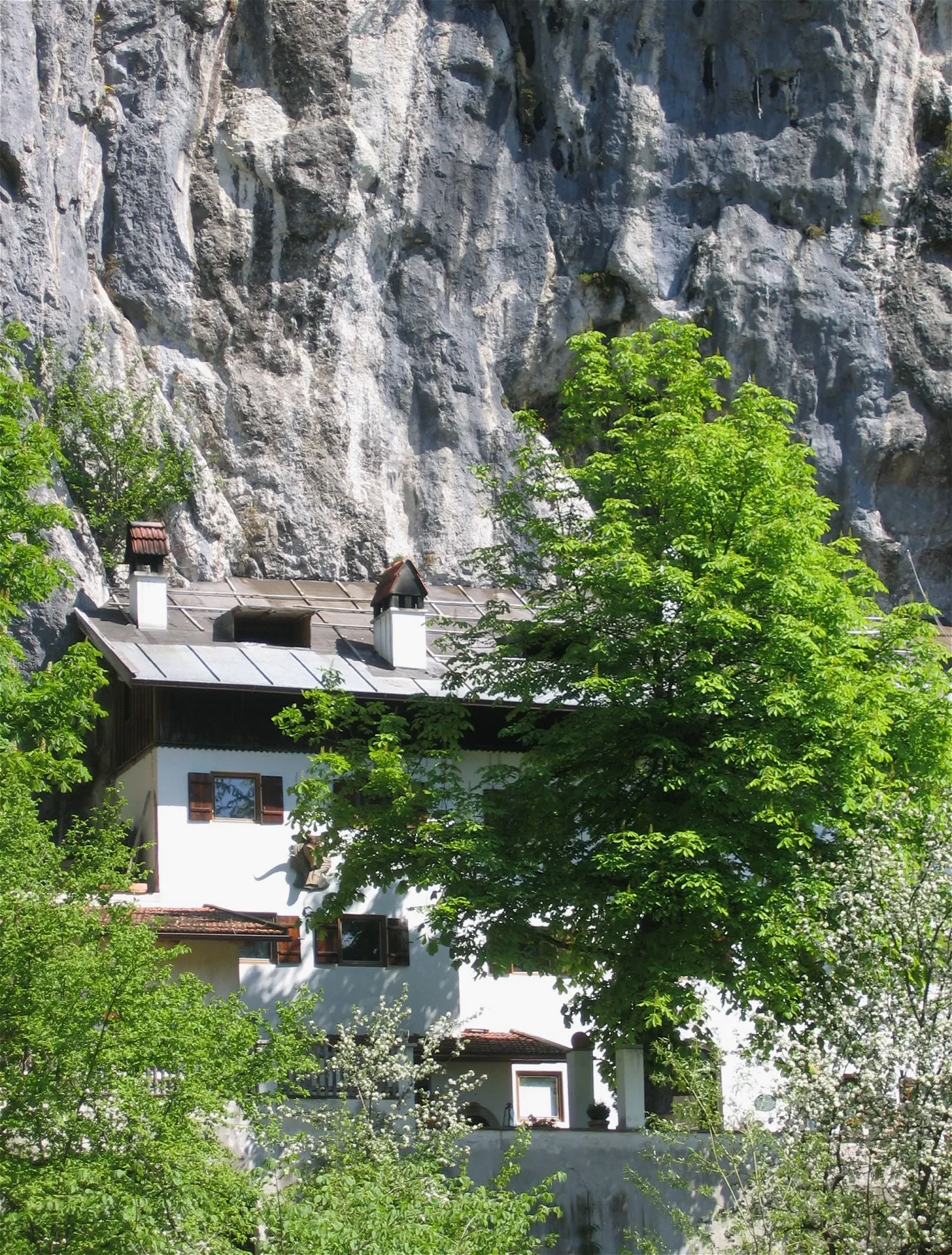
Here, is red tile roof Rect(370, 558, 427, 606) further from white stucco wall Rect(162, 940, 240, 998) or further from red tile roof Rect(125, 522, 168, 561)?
white stucco wall Rect(162, 940, 240, 998)

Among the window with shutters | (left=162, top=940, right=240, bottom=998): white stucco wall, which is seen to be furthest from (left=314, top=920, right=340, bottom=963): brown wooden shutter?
(left=162, top=940, right=240, bottom=998): white stucco wall

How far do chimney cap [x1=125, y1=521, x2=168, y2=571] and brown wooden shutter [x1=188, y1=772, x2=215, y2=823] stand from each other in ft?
16.6

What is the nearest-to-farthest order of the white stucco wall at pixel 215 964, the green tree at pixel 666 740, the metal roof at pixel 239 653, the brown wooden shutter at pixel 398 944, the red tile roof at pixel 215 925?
the green tree at pixel 666 740 → the red tile roof at pixel 215 925 → the white stucco wall at pixel 215 964 → the brown wooden shutter at pixel 398 944 → the metal roof at pixel 239 653

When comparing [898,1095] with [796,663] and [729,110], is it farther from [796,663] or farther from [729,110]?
[729,110]

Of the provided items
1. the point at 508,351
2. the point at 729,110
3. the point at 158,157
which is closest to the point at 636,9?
the point at 729,110

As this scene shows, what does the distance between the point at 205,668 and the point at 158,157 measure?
2182 cm

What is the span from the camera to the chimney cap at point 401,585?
1307 inches

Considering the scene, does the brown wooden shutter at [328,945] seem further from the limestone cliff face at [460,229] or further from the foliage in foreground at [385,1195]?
the limestone cliff face at [460,229]

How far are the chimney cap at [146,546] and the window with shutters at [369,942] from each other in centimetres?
799

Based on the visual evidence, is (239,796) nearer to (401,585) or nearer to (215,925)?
(215,925)

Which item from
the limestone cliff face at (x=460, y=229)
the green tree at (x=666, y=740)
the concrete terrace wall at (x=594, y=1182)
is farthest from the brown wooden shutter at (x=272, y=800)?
the limestone cliff face at (x=460, y=229)

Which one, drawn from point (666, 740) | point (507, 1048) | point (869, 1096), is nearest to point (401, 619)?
point (507, 1048)

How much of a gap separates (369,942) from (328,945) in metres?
0.79

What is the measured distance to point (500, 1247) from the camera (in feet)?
48.3
